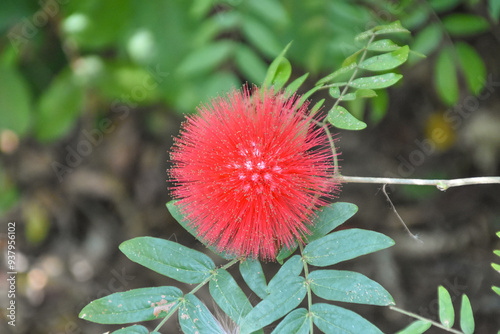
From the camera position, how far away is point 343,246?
1.38 metres

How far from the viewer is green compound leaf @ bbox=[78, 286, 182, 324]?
139cm

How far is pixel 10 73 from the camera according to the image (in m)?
2.68

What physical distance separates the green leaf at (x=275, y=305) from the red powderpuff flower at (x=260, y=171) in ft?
0.35

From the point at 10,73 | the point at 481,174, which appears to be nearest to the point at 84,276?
the point at 10,73

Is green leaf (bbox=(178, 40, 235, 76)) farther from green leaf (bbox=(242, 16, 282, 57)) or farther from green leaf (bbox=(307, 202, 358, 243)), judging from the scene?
green leaf (bbox=(307, 202, 358, 243))

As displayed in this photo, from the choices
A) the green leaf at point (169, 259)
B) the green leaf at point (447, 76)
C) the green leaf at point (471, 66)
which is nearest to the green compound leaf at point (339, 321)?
the green leaf at point (169, 259)

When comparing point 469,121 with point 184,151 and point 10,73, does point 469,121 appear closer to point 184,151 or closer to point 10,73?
point 184,151

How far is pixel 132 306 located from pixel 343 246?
0.64m

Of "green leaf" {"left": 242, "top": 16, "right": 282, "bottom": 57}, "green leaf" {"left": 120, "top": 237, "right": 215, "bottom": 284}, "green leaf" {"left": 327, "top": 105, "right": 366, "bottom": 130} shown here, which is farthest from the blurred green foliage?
"green leaf" {"left": 120, "top": 237, "right": 215, "bottom": 284}

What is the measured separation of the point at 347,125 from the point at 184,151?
1.61 feet

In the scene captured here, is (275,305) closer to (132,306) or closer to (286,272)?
(286,272)
